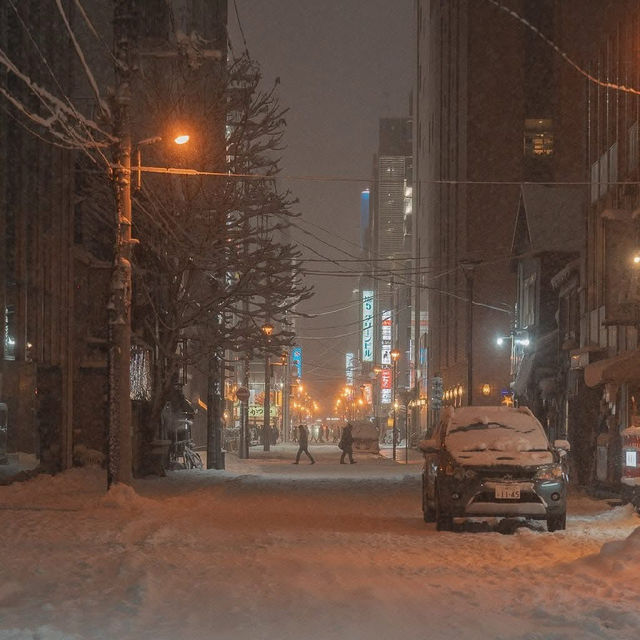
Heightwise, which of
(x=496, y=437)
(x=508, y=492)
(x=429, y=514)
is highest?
(x=496, y=437)

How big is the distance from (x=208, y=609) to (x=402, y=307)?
12853 centimetres

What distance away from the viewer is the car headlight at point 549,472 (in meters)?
14.7

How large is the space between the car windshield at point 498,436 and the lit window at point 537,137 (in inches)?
A: 1929

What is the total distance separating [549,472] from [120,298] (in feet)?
29.1

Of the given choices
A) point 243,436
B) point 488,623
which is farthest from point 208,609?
point 243,436

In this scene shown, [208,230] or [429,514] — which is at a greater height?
[208,230]

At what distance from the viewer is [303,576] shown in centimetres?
1027

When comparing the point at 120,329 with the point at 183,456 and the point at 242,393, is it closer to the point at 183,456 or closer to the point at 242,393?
the point at 183,456

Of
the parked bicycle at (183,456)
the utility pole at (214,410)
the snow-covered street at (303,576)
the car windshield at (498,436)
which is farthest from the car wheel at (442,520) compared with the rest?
the parked bicycle at (183,456)

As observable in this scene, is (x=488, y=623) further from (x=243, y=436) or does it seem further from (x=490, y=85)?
(x=490, y=85)

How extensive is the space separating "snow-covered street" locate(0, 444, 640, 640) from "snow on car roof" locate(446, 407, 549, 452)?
120 centimetres

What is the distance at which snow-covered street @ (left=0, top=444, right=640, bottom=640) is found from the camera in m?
7.80

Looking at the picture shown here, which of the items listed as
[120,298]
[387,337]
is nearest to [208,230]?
[120,298]

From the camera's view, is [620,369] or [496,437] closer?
[496,437]
